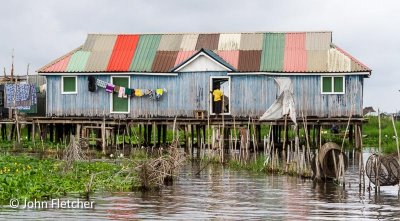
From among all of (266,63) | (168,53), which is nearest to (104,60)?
(168,53)

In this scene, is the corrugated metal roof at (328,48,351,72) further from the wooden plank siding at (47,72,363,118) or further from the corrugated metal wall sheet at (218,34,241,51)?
the corrugated metal wall sheet at (218,34,241,51)

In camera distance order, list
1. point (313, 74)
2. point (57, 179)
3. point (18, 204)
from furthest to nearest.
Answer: point (313, 74) → point (57, 179) → point (18, 204)

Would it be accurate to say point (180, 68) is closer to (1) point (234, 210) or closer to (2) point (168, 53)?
(2) point (168, 53)

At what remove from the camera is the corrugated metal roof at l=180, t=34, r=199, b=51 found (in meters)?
40.0

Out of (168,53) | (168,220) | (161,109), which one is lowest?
(168,220)

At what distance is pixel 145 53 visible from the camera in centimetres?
3988

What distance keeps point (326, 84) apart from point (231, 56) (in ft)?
13.7

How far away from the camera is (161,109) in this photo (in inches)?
1533

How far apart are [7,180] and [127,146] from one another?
2070 cm

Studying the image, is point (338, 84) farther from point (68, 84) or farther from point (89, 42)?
point (68, 84)

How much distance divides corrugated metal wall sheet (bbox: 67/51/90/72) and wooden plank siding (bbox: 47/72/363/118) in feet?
1.40

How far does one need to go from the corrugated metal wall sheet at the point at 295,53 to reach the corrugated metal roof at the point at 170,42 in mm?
4704

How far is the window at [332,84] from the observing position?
1490 inches

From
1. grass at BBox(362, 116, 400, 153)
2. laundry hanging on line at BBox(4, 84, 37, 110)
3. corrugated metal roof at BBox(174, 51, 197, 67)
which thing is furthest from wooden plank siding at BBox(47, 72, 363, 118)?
grass at BBox(362, 116, 400, 153)
